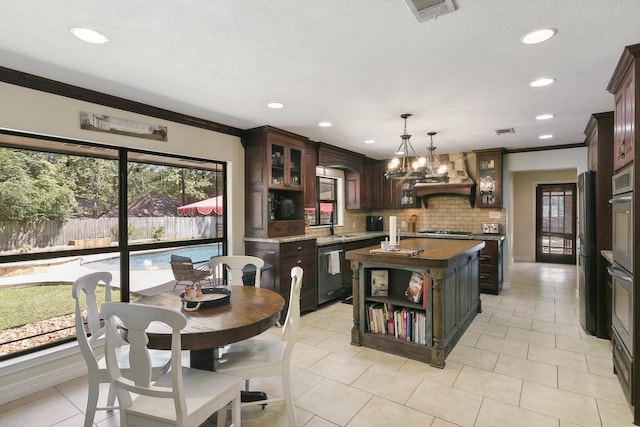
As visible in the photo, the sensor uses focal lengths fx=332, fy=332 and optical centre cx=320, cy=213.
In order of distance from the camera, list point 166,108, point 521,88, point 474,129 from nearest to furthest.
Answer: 1. point 521,88
2. point 166,108
3. point 474,129

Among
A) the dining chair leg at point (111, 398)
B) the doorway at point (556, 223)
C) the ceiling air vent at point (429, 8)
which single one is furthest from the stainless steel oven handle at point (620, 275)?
the doorway at point (556, 223)

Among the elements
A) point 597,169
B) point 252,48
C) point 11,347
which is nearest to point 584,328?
point 597,169

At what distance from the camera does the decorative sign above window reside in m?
3.07

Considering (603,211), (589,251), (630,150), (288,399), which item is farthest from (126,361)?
(603,211)

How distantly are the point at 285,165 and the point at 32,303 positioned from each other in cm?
306

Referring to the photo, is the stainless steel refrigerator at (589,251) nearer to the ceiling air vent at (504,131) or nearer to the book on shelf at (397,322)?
the ceiling air vent at (504,131)

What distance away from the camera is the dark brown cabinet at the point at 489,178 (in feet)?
19.1

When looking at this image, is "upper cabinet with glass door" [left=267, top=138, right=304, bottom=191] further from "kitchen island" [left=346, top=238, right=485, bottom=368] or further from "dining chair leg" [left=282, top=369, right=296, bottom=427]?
"dining chair leg" [left=282, top=369, right=296, bottom=427]

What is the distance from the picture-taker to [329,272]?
199 inches

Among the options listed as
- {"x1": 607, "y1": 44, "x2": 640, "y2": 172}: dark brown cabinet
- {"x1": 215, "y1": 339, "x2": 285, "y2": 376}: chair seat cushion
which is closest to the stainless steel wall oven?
{"x1": 607, "y1": 44, "x2": 640, "y2": 172}: dark brown cabinet

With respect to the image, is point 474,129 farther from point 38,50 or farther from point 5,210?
point 5,210

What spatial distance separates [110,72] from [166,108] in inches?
37.1

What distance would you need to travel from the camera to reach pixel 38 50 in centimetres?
228

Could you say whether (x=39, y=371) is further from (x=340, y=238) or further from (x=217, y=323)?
(x=340, y=238)
